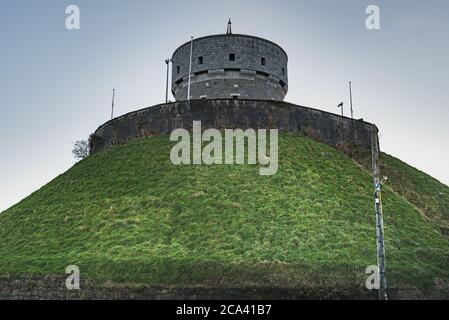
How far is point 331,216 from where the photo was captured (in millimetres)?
26672

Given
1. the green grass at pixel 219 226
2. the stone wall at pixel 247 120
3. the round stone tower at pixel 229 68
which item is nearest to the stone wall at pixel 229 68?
the round stone tower at pixel 229 68

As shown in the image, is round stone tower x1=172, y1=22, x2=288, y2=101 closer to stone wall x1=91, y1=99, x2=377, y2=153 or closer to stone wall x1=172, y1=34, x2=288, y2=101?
stone wall x1=172, y1=34, x2=288, y2=101

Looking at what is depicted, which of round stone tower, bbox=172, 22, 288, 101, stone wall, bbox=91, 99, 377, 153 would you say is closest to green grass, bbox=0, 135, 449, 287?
stone wall, bbox=91, 99, 377, 153

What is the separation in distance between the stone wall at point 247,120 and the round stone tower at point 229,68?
484cm

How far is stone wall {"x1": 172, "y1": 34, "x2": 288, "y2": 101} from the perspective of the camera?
135 feet

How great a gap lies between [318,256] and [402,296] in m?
3.60

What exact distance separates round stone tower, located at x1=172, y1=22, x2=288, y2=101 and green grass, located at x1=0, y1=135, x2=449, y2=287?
7.49 meters

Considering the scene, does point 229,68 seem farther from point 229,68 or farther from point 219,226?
point 219,226

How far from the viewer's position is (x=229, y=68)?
40.9 m

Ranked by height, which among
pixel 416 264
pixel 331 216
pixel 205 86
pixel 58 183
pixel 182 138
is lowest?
pixel 416 264

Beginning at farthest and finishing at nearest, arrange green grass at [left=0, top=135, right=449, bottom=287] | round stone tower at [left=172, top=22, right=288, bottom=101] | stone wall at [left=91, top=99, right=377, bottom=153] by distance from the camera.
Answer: round stone tower at [left=172, top=22, right=288, bottom=101] < stone wall at [left=91, top=99, right=377, bottom=153] < green grass at [left=0, top=135, right=449, bottom=287]
